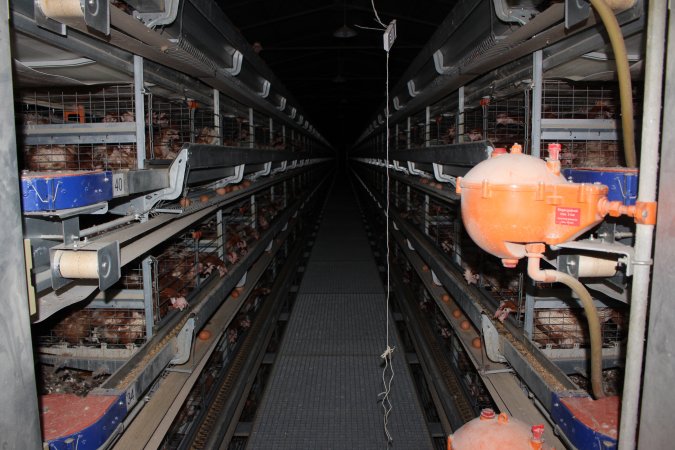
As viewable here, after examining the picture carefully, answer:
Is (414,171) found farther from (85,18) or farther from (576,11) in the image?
(85,18)

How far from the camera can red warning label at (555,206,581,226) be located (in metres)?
1.14

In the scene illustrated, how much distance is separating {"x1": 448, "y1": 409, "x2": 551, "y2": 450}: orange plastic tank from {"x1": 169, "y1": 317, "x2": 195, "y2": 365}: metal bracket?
153cm

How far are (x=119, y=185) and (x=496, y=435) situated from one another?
1353mm

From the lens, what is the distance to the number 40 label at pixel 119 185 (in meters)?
1.59

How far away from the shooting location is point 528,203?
1.14 metres

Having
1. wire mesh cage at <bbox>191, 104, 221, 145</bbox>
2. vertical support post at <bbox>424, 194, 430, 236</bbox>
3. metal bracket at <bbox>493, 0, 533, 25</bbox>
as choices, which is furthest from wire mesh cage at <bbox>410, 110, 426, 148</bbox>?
metal bracket at <bbox>493, 0, 533, 25</bbox>

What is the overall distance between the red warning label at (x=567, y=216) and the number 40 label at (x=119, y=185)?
4.30ft

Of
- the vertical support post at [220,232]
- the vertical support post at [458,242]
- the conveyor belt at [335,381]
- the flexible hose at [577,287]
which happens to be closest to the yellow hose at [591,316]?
the flexible hose at [577,287]

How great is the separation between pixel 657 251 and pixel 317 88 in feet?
45.2

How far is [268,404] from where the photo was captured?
3.17 metres

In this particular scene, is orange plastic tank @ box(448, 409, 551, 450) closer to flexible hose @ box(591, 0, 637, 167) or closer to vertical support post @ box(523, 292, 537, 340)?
flexible hose @ box(591, 0, 637, 167)

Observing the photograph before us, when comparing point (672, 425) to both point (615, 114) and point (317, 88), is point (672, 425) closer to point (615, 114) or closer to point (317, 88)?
point (615, 114)

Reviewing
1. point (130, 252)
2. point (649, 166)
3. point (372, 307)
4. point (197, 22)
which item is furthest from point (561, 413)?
point (372, 307)

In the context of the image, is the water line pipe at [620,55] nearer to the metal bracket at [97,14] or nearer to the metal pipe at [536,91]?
the metal pipe at [536,91]
